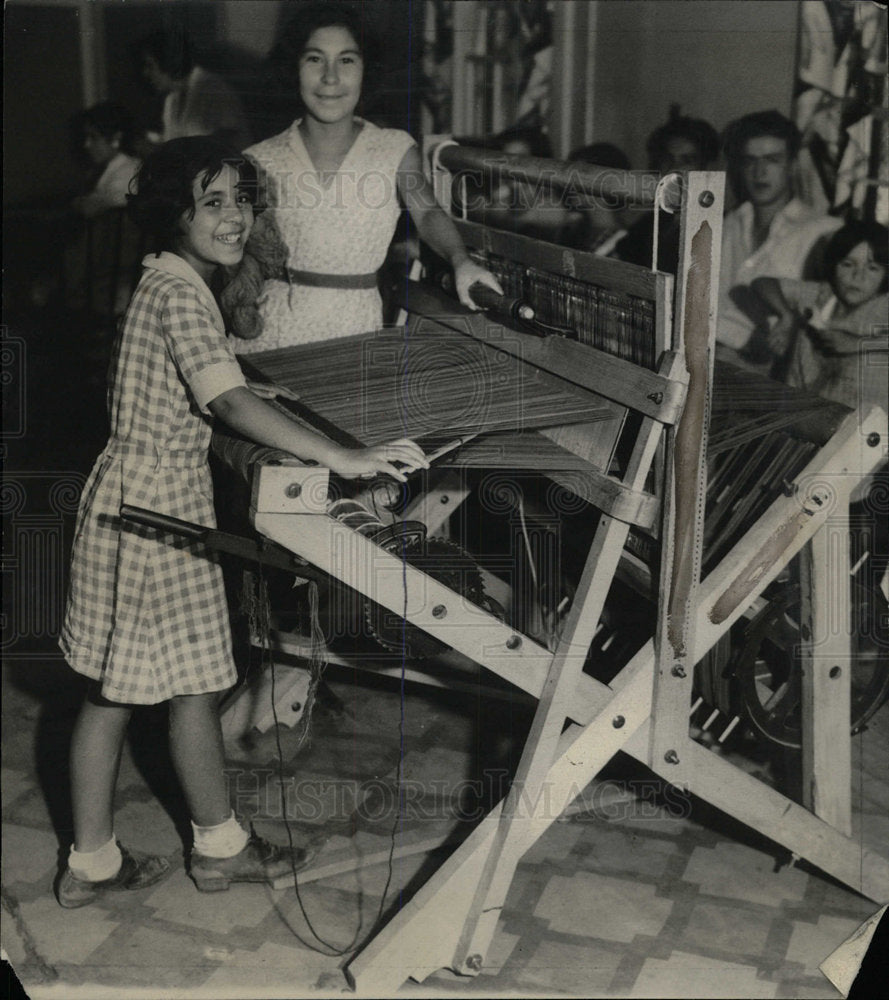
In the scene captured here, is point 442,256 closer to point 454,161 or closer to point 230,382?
point 454,161

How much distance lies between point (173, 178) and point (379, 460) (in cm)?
66

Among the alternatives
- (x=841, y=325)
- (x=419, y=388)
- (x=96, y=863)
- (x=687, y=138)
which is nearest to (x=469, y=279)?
(x=419, y=388)

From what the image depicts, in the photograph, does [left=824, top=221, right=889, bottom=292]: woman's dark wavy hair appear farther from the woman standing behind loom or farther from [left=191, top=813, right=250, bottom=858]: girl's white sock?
[left=191, top=813, right=250, bottom=858]: girl's white sock

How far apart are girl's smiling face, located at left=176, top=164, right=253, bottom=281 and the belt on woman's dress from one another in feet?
1.69

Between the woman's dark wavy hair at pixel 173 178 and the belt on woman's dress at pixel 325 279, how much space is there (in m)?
0.54

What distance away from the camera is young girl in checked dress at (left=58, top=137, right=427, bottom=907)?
2.29 metres

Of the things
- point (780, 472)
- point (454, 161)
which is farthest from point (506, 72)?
A: point (780, 472)

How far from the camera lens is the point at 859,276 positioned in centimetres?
402

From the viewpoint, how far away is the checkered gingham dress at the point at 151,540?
2.36 meters

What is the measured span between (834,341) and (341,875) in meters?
2.42

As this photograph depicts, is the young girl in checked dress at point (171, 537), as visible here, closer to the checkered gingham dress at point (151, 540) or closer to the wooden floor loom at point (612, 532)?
the checkered gingham dress at point (151, 540)

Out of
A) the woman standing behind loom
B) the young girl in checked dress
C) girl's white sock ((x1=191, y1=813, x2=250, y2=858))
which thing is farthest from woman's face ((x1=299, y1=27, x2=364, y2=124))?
girl's white sock ((x1=191, y1=813, x2=250, y2=858))

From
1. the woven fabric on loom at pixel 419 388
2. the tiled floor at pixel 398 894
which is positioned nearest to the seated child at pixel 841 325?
the tiled floor at pixel 398 894

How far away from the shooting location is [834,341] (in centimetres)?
420
